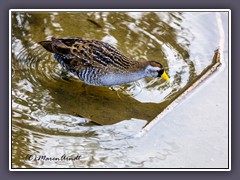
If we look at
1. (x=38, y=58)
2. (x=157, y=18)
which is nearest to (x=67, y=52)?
(x=38, y=58)

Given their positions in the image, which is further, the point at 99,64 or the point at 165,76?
the point at 165,76

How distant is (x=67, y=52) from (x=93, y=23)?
1221 mm

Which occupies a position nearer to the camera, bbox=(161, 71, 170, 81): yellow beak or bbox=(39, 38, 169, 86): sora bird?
bbox=(39, 38, 169, 86): sora bird

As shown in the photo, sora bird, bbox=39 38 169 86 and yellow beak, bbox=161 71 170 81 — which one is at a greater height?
sora bird, bbox=39 38 169 86

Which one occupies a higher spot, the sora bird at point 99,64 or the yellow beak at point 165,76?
the sora bird at point 99,64

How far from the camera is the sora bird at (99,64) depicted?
7.19m

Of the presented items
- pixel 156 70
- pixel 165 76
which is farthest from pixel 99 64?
pixel 165 76

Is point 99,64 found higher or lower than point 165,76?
higher

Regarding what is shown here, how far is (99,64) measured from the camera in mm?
7191

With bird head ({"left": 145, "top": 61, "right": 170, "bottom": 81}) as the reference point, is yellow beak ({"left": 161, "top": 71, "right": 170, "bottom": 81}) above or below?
below

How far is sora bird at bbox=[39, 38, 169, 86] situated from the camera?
23.6 feet

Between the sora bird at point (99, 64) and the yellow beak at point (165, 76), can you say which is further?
the yellow beak at point (165, 76)

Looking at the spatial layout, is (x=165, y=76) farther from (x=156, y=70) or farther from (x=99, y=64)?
(x=99, y=64)

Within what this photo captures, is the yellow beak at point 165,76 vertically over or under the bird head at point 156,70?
under
